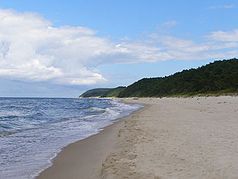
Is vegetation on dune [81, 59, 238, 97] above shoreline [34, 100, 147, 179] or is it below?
above

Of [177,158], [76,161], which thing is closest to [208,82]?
[76,161]

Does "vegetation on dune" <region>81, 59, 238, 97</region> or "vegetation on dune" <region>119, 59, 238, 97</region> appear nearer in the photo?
"vegetation on dune" <region>81, 59, 238, 97</region>

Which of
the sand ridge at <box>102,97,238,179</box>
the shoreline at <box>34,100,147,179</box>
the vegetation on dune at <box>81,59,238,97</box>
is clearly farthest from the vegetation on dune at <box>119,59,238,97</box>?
the sand ridge at <box>102,97,238,179</box>

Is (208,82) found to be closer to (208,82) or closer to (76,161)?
(208,82)

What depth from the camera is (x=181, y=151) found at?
11.3 meters

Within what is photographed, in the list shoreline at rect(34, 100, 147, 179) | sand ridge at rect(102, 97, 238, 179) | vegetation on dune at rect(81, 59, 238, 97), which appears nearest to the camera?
sand ridge at rect(102, 97, 238, 179)

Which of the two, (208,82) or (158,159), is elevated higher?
(208,82)

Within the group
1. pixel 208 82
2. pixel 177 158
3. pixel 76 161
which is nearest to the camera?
pixel 177 158

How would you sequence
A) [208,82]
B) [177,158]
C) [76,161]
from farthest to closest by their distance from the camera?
[208,82], [76,161], [177,158]

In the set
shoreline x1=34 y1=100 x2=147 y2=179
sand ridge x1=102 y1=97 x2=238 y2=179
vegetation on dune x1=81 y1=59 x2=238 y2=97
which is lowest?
shoreline x1=34 y1=100 x2=147 y2=179

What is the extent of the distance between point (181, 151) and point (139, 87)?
596ft

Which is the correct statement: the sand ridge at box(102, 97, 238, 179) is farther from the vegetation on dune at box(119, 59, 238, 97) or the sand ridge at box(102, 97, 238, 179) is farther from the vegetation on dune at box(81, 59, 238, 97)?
the vegetation on dune at box(119, 59, 238, 97)

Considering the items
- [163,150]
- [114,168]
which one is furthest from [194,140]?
[114,168]

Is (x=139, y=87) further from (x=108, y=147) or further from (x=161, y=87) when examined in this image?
(x=108, y=147)
